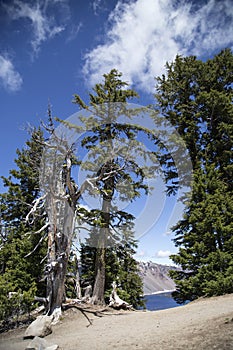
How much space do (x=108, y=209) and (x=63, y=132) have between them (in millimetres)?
5369

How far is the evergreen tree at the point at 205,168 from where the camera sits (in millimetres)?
11547

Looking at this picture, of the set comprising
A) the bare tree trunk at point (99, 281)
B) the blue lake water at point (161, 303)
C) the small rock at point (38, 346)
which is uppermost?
the bare tree trunk at point (99, 281)

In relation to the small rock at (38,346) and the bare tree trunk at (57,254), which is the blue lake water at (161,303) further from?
the small rock at (38,346)

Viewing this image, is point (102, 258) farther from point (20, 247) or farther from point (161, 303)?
point (161, 303)

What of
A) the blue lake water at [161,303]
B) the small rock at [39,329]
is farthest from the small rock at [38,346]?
the blue lake water at [161,303]

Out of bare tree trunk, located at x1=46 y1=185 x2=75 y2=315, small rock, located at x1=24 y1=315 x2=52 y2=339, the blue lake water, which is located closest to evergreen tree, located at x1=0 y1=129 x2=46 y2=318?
bare tree trunk, located at x1=46 y1=185 x2=75 y2=315

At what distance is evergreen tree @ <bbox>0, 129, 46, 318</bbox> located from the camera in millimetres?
11312

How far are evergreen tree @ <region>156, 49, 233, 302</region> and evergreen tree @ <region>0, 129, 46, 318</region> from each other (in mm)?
7442

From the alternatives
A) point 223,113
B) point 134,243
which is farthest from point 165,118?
point 134,243

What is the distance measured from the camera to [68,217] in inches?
496

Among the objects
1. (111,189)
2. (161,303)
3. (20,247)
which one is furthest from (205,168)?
(161,303)

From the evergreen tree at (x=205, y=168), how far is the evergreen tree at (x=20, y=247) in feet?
24.4

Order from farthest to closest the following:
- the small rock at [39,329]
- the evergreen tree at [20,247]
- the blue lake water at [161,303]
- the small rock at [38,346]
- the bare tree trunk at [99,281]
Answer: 1. the blue lake water at [161,303]
2. the bare tree trunk at [99,281]
3. the evergreen tree at [20,247]
4. the small rock at [39,329]
5. the small rock at [38,346]

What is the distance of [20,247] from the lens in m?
13.1
